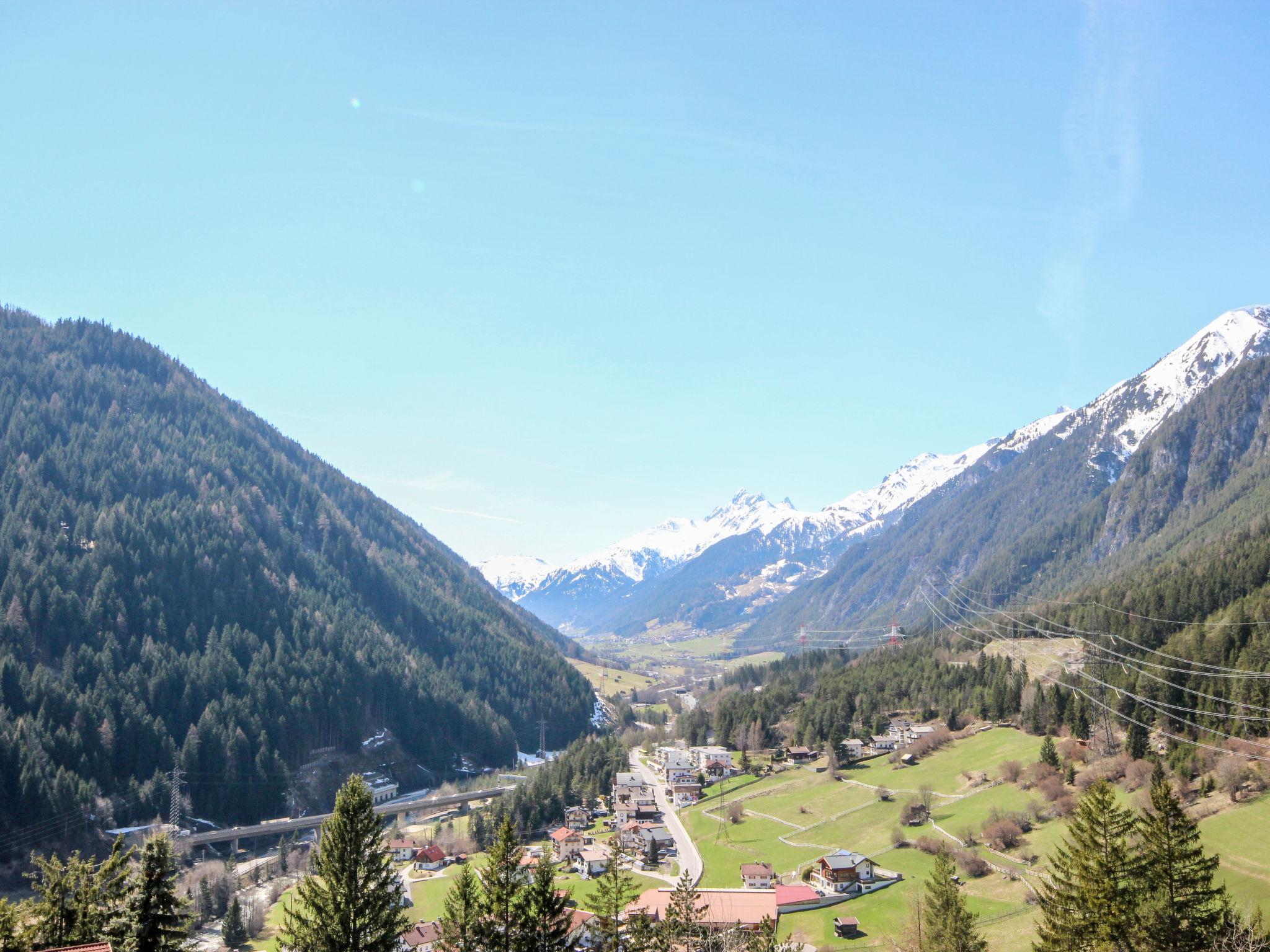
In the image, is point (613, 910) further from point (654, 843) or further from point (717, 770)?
point (717, 770)

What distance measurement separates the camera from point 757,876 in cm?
8662

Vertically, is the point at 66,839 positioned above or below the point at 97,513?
below

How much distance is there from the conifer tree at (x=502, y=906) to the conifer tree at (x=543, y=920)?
0.84ft

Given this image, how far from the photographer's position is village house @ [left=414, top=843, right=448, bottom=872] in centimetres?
10800

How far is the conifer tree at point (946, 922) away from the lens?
181ft

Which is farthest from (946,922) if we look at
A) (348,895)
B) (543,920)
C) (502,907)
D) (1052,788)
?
(1052,788)

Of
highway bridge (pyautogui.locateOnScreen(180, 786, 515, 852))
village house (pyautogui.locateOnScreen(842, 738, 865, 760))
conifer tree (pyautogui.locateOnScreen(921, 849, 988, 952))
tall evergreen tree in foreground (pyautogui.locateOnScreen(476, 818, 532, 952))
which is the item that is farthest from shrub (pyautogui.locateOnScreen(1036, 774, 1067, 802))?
highway bridge (pyautogui.locateOnScreen(180, 786, 515, 852))

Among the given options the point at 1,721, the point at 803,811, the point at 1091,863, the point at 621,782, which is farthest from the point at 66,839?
the point at 1091,863

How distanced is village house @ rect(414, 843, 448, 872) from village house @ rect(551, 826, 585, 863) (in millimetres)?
14001

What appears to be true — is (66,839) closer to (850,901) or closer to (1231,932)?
(850,901)

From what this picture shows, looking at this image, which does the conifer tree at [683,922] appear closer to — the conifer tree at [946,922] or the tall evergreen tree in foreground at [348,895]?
the conifer tree at [946,922]

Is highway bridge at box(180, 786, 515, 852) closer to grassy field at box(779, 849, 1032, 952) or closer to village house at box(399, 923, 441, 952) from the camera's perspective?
village house at box(399, 923, 441, 952)

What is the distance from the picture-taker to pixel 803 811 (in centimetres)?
11525

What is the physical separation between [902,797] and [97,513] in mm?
159398
